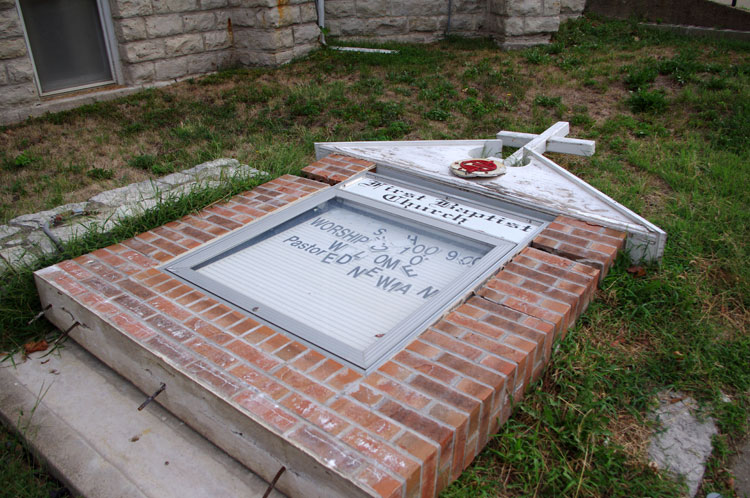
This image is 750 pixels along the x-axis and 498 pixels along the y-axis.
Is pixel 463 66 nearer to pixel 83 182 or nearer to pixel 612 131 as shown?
pixel 612 131

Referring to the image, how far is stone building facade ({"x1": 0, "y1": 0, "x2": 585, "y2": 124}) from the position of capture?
5.45 m

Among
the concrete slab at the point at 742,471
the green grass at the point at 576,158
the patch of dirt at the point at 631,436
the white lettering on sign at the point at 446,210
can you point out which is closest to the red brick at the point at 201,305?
the green grass at the point at 576,158

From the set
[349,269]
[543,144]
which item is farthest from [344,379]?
[543,144]

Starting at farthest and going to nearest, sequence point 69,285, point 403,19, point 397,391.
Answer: point 403,19
point 69,285
point 397,391

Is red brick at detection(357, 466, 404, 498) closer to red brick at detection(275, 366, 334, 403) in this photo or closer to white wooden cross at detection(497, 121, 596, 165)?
red brick at detection(275, 366, 334, 403)

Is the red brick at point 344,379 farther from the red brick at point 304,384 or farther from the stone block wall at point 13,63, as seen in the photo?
the stone block wall at point 13,63

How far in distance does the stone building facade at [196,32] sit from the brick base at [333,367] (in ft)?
11.8

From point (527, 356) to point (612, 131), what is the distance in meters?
3.41

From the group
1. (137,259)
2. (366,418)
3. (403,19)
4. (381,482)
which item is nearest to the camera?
(381,482)

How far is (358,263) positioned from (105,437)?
1.33 metres

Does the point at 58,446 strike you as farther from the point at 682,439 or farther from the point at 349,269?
the point at 682,439

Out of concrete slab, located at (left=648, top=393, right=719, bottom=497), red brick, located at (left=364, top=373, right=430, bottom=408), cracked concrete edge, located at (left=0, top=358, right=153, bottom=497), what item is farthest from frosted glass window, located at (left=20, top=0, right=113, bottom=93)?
concrete slab, located at (left=648, top=393, right=719, bottom=497)

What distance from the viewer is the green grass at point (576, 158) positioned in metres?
2.21

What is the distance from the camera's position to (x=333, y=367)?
214cm
